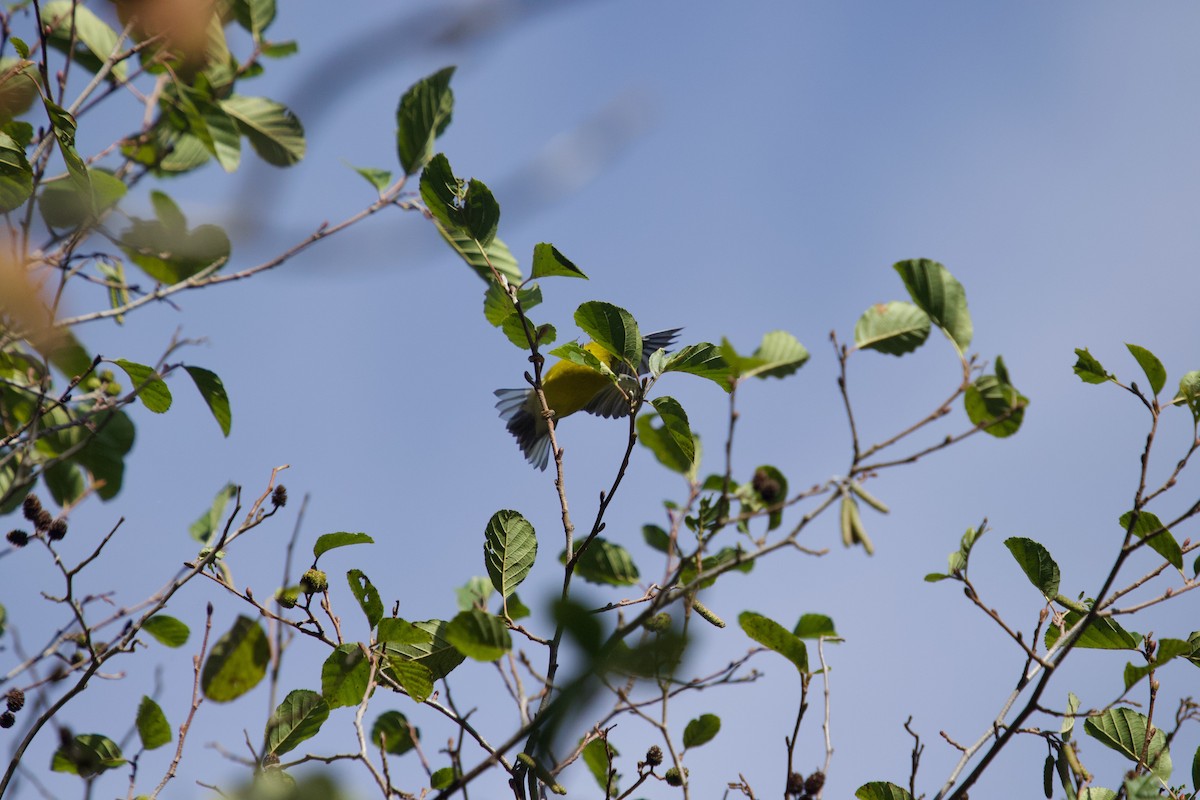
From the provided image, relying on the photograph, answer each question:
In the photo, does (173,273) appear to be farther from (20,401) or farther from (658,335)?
(658,335)

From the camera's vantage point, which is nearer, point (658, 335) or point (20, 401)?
point (20, 401)

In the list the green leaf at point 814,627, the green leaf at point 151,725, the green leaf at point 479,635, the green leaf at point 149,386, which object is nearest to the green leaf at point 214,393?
the green leaf at point 149,386

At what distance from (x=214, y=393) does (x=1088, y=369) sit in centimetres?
260

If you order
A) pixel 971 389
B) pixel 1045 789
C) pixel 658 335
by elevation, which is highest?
pixel 658 335

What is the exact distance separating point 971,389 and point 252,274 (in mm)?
2522

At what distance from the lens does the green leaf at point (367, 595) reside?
2.23 m

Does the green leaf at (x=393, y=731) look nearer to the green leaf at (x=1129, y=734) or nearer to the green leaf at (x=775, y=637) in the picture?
the green leaf at (x=775, y=637)

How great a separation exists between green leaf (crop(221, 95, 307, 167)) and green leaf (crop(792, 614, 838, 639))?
2.77m

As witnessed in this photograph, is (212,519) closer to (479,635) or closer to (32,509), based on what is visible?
(32,509)

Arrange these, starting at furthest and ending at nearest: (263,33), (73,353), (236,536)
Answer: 1. (263,33)
2. (73,353)
3. (236,536)

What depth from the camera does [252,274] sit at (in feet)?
11.0

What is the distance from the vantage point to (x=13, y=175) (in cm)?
246

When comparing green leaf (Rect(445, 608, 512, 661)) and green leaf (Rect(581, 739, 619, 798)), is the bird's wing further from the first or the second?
green leaf (Rect(445, 608, 512, 661))

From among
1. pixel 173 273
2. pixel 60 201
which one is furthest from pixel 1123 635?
pixel 60 201
